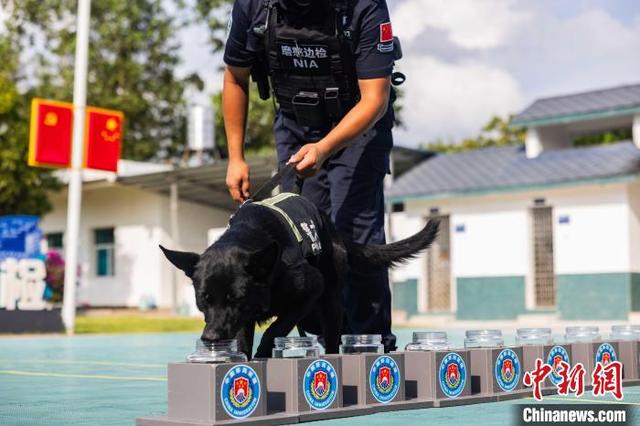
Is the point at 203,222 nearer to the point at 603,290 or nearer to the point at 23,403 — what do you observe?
the point at 603,290

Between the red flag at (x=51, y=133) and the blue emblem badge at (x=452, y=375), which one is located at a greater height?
the red flag at (x=51, y=133)

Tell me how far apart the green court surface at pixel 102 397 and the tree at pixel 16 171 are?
906 inches

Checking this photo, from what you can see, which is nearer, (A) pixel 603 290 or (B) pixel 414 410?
(B) pixel 414 410

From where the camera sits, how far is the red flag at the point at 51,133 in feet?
51.5

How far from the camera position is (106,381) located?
541cm

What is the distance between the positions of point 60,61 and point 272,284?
4147 cm

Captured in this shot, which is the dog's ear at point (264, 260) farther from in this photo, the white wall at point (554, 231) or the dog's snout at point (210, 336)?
the white wall at point (554, 231)

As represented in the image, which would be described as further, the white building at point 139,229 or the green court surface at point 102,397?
the white building at point 139,229

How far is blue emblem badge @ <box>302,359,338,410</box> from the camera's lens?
3402mm

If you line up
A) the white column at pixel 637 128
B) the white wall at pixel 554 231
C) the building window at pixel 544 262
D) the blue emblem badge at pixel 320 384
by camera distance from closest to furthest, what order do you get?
1. the blue emblem badge at pixel 320 384
2. the white wall at pixel 554 231
3. the white column at pixel 637 128
4. the building window at pixel 544 262

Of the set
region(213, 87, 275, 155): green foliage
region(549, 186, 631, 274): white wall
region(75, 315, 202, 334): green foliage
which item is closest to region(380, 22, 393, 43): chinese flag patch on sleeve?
region(75, 315, 202, 334): green foliage

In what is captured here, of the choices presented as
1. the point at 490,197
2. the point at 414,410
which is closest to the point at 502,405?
the point at 414,410

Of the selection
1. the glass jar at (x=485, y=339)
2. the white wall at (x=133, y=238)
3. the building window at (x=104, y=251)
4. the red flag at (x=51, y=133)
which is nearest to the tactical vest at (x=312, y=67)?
the glass jar at (x=485, y=339)

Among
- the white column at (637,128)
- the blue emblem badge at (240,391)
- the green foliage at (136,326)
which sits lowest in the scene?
the green foliage at (136,326)
